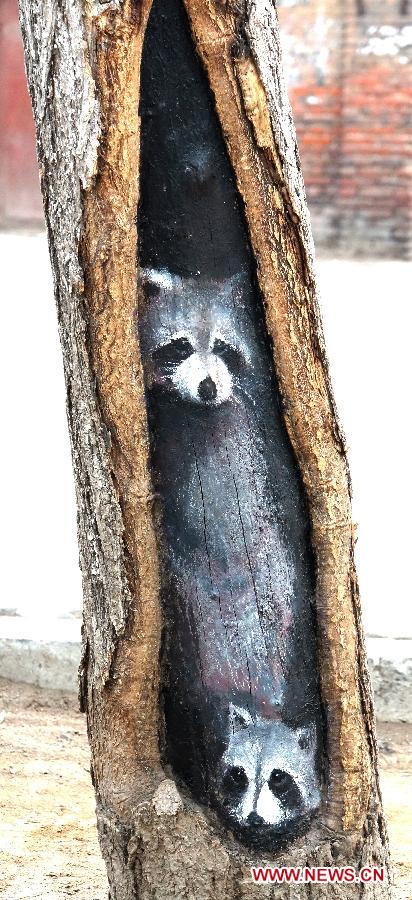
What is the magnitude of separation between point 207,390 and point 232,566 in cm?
30

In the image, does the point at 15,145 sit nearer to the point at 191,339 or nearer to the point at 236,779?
the point at 191,339

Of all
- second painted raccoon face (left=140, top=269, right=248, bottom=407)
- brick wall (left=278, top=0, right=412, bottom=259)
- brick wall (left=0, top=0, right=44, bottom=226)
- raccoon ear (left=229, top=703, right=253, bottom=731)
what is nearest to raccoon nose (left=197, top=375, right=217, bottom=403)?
second painted raccoon face (left=140, top=269, right=248, bottom=407)

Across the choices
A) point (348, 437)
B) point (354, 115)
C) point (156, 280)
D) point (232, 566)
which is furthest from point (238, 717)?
point (354, 115)

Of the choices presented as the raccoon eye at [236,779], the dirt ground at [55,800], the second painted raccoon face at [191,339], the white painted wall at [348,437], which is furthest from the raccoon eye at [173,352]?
the dirt ground at [55,800]

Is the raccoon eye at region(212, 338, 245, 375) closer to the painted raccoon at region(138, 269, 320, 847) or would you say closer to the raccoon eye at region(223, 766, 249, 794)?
the painted raccoon at region(138, 269, 320, 847)

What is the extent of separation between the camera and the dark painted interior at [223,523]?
185 cm

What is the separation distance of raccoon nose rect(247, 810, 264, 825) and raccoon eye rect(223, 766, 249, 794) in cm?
Result: 4

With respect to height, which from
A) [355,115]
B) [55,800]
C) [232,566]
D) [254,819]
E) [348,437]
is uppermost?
[355,115]

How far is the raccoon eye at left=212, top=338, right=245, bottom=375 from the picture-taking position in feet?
6.23

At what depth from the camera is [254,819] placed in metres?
1.97

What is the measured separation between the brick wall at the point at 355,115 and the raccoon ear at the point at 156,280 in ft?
27.4

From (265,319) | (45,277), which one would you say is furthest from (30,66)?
(45,277)

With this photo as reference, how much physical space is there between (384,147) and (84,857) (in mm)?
8238

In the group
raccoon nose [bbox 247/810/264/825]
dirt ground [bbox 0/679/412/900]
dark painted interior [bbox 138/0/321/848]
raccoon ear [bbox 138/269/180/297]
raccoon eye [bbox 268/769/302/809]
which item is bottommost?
dirt ground [bbox 0/679/412/900]
